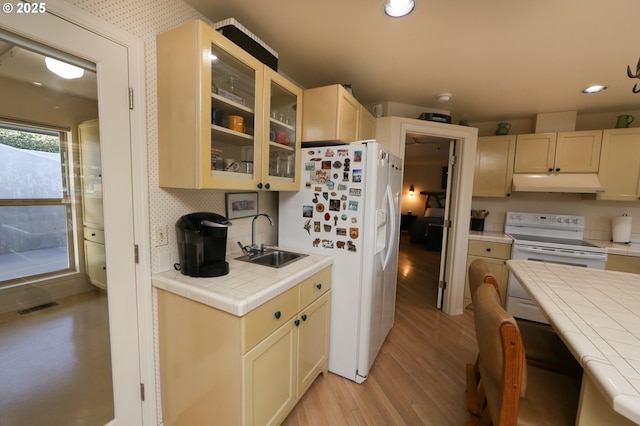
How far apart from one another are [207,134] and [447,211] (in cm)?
278

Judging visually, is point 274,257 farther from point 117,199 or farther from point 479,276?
point 479,276

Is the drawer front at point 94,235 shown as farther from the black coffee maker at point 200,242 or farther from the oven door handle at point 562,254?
the oven door handle at point 562,254

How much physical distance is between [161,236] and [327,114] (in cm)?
134

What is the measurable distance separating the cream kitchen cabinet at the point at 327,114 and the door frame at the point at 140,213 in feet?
3.40

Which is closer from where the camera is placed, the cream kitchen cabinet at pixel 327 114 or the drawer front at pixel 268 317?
the drawer front at pixel 268 317

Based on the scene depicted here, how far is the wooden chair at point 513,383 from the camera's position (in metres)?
0.95

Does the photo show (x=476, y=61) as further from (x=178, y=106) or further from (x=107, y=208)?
(x=107, y=208)

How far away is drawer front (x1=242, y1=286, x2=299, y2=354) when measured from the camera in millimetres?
1140

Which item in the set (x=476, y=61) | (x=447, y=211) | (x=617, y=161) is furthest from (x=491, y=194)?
(x=476, y=61)

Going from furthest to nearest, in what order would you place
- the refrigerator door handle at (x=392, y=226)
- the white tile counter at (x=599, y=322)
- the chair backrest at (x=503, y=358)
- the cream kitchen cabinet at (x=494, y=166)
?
the cream kitchen cabinet at (x=494, y=166) < the refrigerator door handle at (x=392, y=226) < the chair backrest at (x=503, y=358) < the white tile counter at (x=599, y=322)

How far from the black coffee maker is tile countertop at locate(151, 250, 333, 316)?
0.05 m

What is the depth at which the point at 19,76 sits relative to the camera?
99 cm

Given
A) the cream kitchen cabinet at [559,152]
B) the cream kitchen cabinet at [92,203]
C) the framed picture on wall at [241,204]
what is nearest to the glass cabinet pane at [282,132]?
the framed picture on wall at [241,204]

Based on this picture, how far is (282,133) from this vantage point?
5.97 ft
